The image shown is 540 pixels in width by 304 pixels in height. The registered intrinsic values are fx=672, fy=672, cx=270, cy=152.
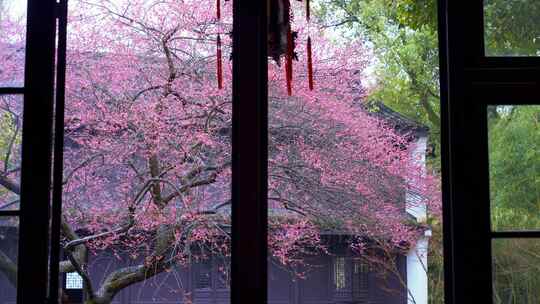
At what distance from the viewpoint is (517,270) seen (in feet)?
5.19

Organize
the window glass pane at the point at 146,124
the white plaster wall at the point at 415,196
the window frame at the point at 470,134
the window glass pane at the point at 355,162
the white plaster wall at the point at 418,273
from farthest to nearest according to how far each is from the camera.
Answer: the white plaster wall at the point at 418,273 → the white plaster wall at the point at 415,196 → the window glass pane at the point at 355,162 → the window glass pane at the point at 146,124 → the window frame at the point at 470,134

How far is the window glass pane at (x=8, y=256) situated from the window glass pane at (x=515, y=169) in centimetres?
115

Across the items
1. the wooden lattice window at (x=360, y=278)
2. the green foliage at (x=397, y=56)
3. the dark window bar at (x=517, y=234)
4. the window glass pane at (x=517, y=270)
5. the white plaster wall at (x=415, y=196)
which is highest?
the green foliage at (x=397, y=56)

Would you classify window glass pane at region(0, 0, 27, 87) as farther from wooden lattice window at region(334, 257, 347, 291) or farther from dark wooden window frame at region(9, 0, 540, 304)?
wooden lattice window at region(334, 257, 347, 291)

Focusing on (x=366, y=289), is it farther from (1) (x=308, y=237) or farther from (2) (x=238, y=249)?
(2) (x=238, y=249)

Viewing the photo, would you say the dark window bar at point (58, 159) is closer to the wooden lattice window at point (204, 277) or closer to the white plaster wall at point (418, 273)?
the wooden lattice window at point (204, 277)

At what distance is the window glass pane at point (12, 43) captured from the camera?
1.66m

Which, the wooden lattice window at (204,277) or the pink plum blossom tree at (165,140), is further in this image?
the wooden lattice window at (204,277)

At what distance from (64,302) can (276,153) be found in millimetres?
1990

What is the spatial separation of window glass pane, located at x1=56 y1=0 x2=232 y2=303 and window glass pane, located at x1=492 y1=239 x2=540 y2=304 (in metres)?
3.50

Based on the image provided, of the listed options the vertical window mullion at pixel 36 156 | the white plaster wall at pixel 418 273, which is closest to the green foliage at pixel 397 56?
the white plaster wall at pixel 418 273

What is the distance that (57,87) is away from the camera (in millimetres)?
1693

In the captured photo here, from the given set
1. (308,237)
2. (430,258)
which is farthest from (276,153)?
A: (430,258)

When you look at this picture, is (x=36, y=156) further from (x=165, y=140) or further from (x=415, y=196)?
(x=415, y=196)
